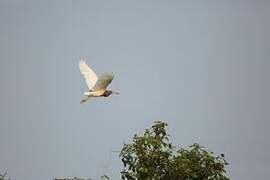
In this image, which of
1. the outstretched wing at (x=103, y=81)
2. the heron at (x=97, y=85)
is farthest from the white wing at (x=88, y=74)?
the outstretched wing at (x=103, y=81)

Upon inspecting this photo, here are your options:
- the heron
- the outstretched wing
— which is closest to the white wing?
the heron

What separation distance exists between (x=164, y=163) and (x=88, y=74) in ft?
9.94

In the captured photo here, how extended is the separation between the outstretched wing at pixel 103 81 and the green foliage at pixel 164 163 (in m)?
1.60

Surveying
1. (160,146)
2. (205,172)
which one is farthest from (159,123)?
(205,172)

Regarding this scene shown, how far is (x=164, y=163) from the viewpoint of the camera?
50.0 ft

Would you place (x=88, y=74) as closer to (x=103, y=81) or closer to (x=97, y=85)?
(x=97, y=85)

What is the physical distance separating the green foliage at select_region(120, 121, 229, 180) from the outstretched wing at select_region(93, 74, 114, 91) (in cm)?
160

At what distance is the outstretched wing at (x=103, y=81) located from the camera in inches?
563

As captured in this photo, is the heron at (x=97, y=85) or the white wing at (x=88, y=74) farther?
the white wing at (x=88, y=74)

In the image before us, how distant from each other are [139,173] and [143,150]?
0.58 m

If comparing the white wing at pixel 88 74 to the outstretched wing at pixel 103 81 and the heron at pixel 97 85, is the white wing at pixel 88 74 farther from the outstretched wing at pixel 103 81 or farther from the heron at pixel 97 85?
the outstretched wing at pixel 103 81

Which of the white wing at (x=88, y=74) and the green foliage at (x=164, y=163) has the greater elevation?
the white wing at (x=88, y=74)

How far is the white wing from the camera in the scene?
15.8 meters

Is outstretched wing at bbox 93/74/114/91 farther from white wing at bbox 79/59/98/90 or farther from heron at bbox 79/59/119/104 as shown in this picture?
white wing at bbox 79/59/98/90
